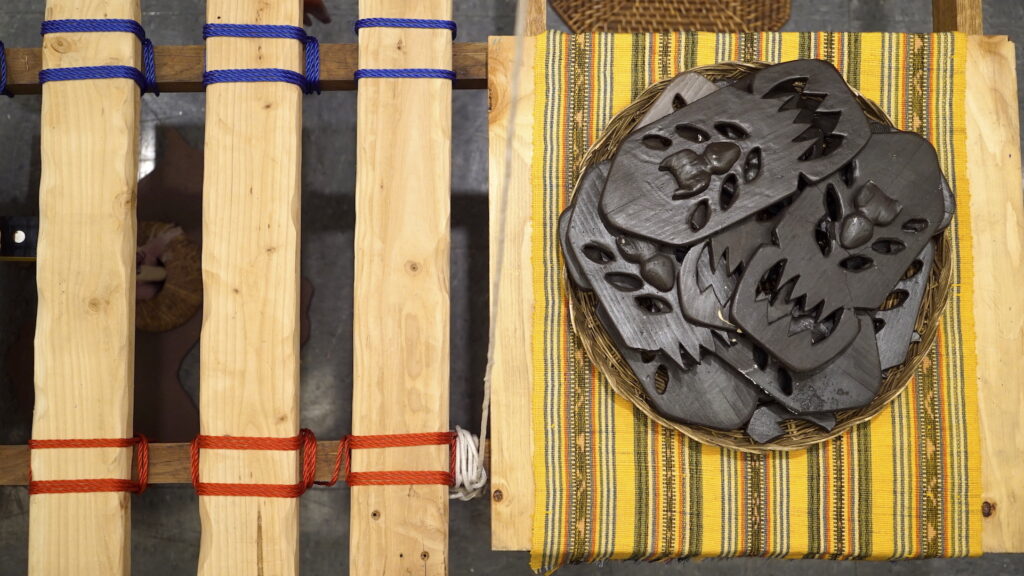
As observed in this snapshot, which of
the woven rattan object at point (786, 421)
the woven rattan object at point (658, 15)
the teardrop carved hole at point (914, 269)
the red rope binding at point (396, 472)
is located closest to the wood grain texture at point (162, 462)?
the red rope binding at point (396, 472)

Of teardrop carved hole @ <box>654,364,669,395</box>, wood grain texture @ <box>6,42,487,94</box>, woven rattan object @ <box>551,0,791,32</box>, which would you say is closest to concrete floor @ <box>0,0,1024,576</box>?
woven rattan object @ <box>551,0,791,32</box>

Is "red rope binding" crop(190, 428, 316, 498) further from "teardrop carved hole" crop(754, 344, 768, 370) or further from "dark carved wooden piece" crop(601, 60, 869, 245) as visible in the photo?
"teardrop carved hole" crop(754, 344, 768, 370)

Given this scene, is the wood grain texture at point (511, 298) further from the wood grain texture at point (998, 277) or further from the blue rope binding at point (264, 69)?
the wood grain texture at point (998, 277)

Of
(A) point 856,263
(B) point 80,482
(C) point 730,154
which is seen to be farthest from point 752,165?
(B) point 80,482

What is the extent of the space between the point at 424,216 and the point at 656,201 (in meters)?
0.50

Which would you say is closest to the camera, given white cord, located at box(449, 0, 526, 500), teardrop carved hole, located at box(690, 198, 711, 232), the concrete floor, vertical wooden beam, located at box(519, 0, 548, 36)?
teardrop carved hole, located at box(690, 198, 711, 232)

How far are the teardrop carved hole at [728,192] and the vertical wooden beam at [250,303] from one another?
918 millimetres

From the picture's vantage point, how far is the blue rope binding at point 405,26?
1651 millimetres

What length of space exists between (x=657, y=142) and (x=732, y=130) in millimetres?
161

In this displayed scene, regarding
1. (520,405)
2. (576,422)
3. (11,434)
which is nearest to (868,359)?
(576,422)

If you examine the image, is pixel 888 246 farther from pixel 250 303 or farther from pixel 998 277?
pixel 250 303

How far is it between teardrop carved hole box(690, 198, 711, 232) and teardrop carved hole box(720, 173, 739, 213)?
29mm

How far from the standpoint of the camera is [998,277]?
5.57ft

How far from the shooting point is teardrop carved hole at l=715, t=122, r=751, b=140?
1.57 m
